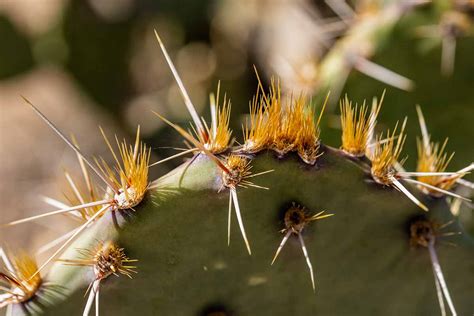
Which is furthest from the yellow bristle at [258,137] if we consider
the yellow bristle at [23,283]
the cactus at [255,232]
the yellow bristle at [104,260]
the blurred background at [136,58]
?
the blurred background at [136,58]

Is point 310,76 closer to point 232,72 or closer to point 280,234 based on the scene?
point 280,234

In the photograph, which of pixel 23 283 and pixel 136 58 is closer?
pixel 23 283

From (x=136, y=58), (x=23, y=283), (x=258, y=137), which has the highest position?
(x=258, y=137)

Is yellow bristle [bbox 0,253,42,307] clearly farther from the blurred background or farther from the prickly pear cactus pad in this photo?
the blurred background

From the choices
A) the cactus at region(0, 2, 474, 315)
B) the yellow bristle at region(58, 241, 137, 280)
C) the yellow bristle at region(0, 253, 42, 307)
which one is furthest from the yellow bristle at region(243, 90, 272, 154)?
the yellow bristle at region(0, 253, 42, 307)

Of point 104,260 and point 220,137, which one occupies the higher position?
point 220,137

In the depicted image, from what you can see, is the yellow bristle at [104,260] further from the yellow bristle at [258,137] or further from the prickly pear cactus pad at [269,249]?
the yellow bristle at [258,137]

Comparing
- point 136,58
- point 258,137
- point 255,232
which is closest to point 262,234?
point 255,232

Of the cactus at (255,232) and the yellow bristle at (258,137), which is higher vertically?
the yellow bristle at (258,137)

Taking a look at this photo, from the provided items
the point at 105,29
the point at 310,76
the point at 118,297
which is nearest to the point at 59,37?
the point at 105,29

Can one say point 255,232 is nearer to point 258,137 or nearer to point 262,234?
point 262,234
